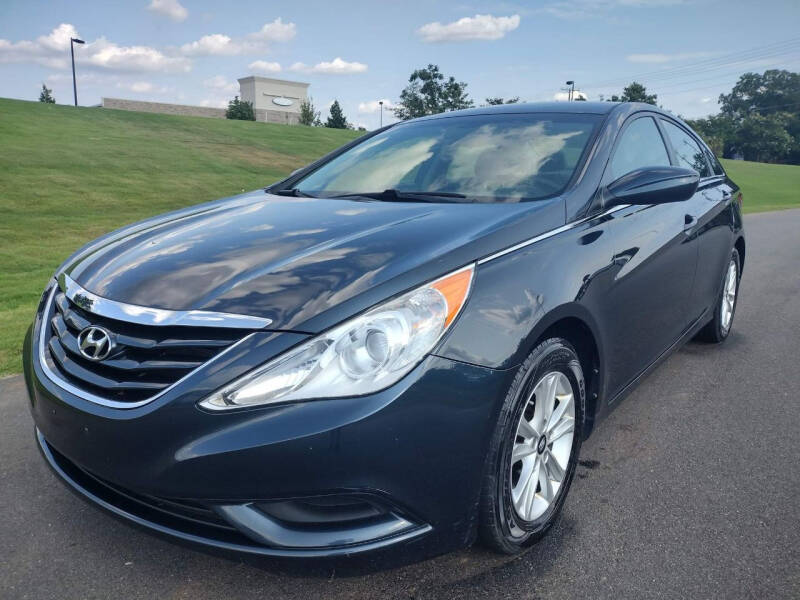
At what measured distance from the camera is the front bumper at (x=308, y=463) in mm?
1751

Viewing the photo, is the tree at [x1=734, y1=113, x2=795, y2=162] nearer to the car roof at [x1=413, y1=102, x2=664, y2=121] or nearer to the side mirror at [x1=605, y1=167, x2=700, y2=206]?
the car roof at [x1=413, y1=102, x2=664, y2=121]

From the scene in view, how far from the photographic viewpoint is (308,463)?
1.74 m

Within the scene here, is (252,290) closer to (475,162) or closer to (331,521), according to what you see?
(331,521)

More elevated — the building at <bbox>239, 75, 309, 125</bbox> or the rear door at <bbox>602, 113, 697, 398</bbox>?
the building at <bbox>239, 75, 309, 125</bbox>

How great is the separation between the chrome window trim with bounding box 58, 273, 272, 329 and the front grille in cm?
1

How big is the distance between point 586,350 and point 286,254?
1.24m

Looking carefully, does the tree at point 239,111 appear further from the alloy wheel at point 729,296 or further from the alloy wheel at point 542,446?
the alloy wheel at point 542,446

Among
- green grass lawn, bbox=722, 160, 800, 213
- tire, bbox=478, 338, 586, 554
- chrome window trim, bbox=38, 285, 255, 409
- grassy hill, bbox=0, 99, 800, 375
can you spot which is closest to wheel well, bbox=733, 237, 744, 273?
tire, bbox=478, 338, 586, 554

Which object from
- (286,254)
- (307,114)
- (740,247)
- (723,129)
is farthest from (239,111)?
(723,129)

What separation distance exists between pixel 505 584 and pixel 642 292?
1.47 metres

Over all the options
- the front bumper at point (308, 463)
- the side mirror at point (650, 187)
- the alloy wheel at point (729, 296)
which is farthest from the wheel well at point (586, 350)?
the alloy wheel at point (729, 296)

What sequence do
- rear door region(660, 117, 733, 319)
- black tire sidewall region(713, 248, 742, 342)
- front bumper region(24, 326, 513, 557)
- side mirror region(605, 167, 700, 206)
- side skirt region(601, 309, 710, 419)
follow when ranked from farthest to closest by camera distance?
black tire sidewall region(713, 248, 742, 342) < rear door region(660, 117, 733, 319) < side skirt region(601, 309, 710, 419) < side mirror region(605, 167, 700, 206) < front bumper region(24, 326, 513, 557)

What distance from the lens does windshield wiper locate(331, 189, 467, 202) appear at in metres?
2.88

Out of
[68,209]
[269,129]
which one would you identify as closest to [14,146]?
[68,209]
